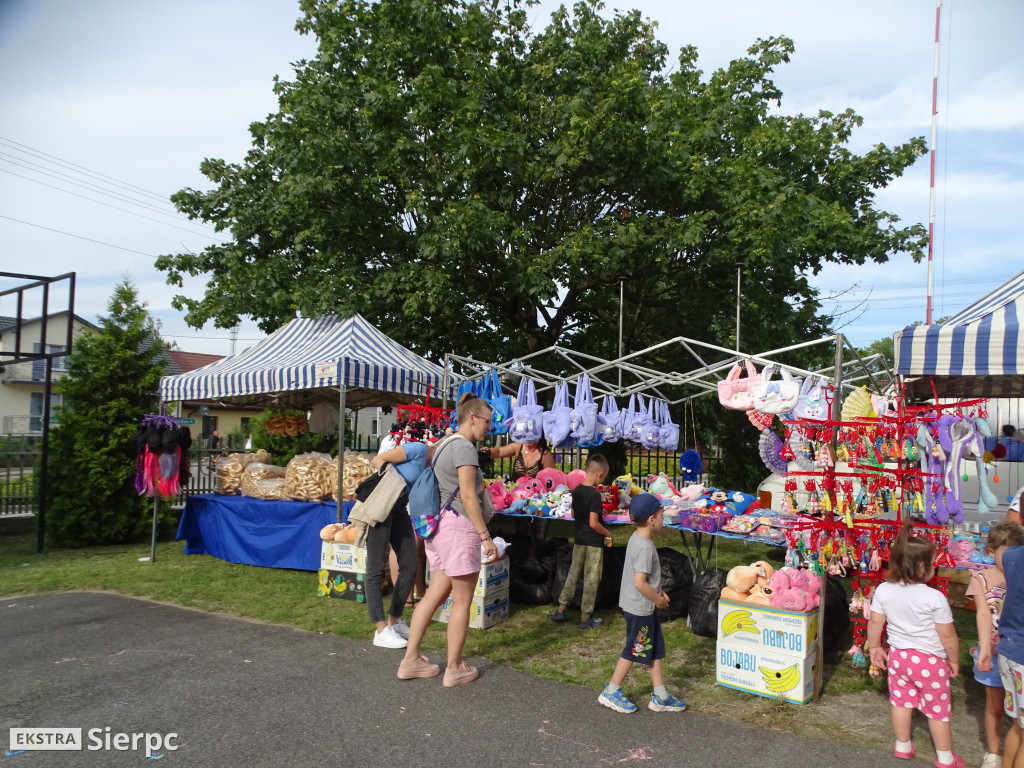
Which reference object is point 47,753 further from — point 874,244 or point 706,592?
point 874,244

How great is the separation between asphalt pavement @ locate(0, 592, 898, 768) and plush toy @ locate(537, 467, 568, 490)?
3.19 metres

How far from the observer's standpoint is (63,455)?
10.4m

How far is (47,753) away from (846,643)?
5.76 metres

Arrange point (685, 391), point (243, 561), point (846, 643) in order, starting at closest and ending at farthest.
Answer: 1. point (846, 643)
2. point (243, 561)
3. point (685, 391)

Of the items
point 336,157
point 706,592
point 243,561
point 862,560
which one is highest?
point 336,157

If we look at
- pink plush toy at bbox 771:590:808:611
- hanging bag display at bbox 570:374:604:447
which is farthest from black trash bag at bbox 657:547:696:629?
pink plush toy at bbox 771:590:808:611

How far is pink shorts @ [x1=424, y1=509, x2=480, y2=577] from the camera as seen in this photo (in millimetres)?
4594

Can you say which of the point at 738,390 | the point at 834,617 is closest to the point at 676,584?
the point at 834,617

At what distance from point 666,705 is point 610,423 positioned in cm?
396

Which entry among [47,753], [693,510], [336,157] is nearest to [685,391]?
[693,510]

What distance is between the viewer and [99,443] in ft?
34.3

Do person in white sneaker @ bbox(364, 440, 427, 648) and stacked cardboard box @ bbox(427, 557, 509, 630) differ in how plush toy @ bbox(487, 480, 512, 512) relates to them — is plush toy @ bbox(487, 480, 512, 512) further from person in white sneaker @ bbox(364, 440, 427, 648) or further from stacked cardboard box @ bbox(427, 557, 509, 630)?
person in white sneaker @ bbox(364, 440, 427, 648)

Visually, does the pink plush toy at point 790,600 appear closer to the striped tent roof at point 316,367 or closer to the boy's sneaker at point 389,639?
the boy's sneaker at point 389,639

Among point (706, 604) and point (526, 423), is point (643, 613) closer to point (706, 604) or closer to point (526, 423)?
point (706, 604)
